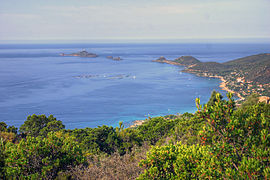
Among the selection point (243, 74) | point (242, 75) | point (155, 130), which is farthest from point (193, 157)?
point (243, 74)

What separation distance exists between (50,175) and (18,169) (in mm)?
1117

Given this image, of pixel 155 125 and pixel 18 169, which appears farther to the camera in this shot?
pixel 155 125

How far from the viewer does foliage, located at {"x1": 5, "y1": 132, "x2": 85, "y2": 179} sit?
306 inches

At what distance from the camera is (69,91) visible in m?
71.4

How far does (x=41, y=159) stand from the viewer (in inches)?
334

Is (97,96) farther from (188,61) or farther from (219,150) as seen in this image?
(188,61)

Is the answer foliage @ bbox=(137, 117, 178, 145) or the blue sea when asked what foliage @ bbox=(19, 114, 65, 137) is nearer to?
foliage @ bbox=(137, 117, 178, 145)

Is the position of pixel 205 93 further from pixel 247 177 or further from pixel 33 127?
pixel 247 177

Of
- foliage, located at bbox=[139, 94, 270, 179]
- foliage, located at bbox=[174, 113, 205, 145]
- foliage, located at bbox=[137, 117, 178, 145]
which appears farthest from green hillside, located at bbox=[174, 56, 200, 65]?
foliage, located at bbox=[139, 94, 270, 179]

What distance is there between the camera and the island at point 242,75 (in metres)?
67.3

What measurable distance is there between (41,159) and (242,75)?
289 ft

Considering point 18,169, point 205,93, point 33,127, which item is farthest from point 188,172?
point 205,93

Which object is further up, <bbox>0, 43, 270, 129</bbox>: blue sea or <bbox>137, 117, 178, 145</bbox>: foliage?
<bbox>137, 117, 178, 145</bbox>: foliage

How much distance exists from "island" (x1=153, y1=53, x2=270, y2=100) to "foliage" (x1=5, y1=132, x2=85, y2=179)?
182ft
